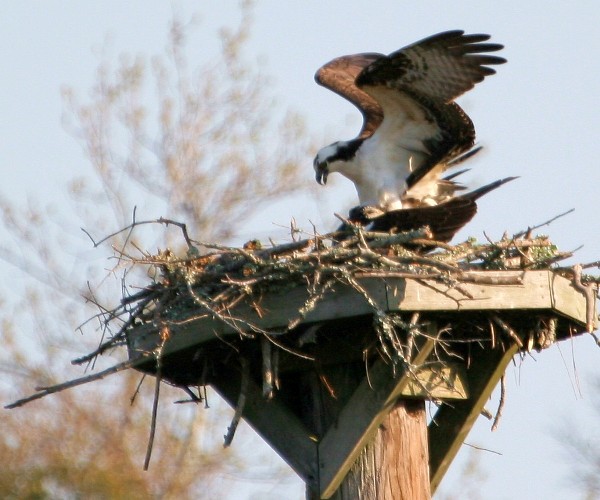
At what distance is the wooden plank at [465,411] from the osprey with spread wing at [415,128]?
1268 mm

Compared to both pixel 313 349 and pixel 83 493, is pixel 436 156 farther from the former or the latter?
pixel 83 493

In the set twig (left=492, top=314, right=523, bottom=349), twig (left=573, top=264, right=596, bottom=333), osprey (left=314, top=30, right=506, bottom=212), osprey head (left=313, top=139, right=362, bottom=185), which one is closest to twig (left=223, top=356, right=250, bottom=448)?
twig (left=492, top=314, right=523, bottom=349)

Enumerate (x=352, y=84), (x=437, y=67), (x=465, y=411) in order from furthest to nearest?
(x=352, y=84), (x=437, y=67), (x=465, y=411)

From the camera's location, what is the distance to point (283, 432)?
4.74 meters

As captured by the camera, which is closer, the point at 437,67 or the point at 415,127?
the point at 437,67

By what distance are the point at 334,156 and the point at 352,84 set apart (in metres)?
0.86

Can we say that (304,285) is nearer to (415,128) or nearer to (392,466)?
(392,466)

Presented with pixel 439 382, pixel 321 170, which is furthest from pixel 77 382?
pixel 321 170

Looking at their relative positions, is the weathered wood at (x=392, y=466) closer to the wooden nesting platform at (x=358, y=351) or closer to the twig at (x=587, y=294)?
the wooden nesting platform at (x=358, y=351)

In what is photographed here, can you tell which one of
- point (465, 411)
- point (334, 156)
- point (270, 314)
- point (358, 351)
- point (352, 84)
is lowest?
point (465, 411)

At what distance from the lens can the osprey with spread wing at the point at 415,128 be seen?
6062 mm

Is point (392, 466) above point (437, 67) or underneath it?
underneath

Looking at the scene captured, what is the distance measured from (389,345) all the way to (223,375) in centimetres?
86

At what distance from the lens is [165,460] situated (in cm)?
1293
